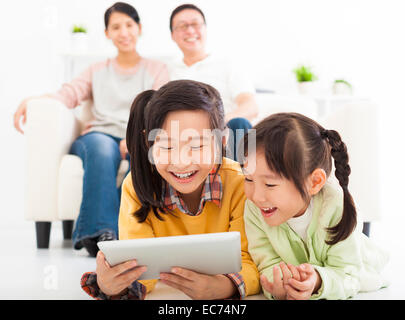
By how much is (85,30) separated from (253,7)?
99cm

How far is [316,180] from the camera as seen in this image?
90 cm

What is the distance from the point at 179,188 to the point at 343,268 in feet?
1.19

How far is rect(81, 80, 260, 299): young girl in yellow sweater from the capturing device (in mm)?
870

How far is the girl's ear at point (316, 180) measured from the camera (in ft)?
2.92

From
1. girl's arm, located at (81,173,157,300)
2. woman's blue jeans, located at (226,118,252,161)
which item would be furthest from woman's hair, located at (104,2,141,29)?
girl's arm, located at (81,173,157,300)

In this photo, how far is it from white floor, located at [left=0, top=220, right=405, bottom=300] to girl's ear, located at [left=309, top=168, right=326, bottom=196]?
252mm

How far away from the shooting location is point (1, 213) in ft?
8.52

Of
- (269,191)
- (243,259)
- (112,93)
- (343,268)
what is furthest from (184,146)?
(112,93)

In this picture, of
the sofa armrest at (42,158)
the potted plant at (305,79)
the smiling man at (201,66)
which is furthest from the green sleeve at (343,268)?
the potted plant at (305,79)

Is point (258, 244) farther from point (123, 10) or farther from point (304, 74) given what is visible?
point (304, 74)

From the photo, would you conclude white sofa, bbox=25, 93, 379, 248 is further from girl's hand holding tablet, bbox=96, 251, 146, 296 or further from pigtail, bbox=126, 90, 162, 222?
girl's hand holding tablet, bbox=96, 251, 146, 296

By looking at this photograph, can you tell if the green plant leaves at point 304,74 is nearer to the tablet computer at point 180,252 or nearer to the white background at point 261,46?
the white background at point 261,46

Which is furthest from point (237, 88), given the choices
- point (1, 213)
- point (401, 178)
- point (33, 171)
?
point (1, 213)
